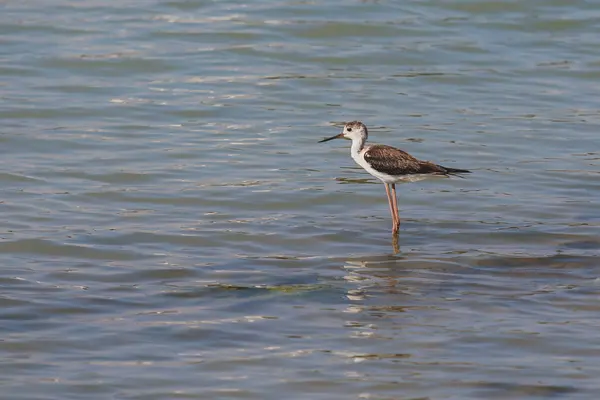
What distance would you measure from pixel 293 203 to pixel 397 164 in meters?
1.38

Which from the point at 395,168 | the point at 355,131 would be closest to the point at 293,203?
the point at 355,131

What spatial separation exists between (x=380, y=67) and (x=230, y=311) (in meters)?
9.86

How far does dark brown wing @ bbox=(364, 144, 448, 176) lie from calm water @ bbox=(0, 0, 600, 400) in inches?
21.7

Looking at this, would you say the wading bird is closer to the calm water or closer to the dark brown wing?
the dark brown wing

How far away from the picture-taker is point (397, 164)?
12.6 meters

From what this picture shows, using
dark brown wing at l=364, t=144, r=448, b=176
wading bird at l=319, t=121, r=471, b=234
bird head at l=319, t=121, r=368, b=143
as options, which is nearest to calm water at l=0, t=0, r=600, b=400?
wading bird at l=319, t=121, r=471, b=234

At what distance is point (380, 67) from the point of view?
1898 centimetres

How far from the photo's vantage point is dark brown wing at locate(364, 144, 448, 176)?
493 inches

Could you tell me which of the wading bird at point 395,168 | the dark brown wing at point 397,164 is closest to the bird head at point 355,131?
the wading bird at point 395,168

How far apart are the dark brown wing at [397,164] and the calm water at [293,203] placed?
1.81ft

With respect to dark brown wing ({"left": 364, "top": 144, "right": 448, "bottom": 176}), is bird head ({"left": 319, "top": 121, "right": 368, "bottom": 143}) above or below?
above

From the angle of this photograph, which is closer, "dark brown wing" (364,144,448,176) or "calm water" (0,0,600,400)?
"calm water" (0,0,600,400)

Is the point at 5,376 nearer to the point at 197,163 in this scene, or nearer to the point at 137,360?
the point at 137,360

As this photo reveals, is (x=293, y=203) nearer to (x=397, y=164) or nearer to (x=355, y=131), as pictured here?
(x=355, y=131)
